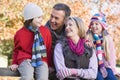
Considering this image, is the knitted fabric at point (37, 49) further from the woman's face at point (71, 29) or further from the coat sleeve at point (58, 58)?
the woman's face at point (71, 29)

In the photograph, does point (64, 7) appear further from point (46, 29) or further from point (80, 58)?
point (80, 58)

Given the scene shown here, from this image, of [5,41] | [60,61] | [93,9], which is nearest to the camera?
[60,61]

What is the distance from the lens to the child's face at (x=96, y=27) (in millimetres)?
3859

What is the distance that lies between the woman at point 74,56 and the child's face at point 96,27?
0.29 m

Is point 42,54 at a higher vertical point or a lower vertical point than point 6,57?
higher

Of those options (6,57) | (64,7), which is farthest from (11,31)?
(64,7)

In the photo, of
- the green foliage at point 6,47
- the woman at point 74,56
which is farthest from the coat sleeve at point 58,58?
the green foliage at point 6,47

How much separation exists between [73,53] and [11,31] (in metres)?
5.53

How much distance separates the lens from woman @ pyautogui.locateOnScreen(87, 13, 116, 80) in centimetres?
372

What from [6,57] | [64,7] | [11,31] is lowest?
[6,57]

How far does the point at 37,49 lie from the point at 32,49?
Answer: 0.17 ft

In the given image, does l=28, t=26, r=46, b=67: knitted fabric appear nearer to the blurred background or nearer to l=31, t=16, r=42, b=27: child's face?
l=31, t=16, r=42, b=27: child's face

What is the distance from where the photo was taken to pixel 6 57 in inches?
367

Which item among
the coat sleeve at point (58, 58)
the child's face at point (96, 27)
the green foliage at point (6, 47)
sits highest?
the child's face at point (96, 27)
